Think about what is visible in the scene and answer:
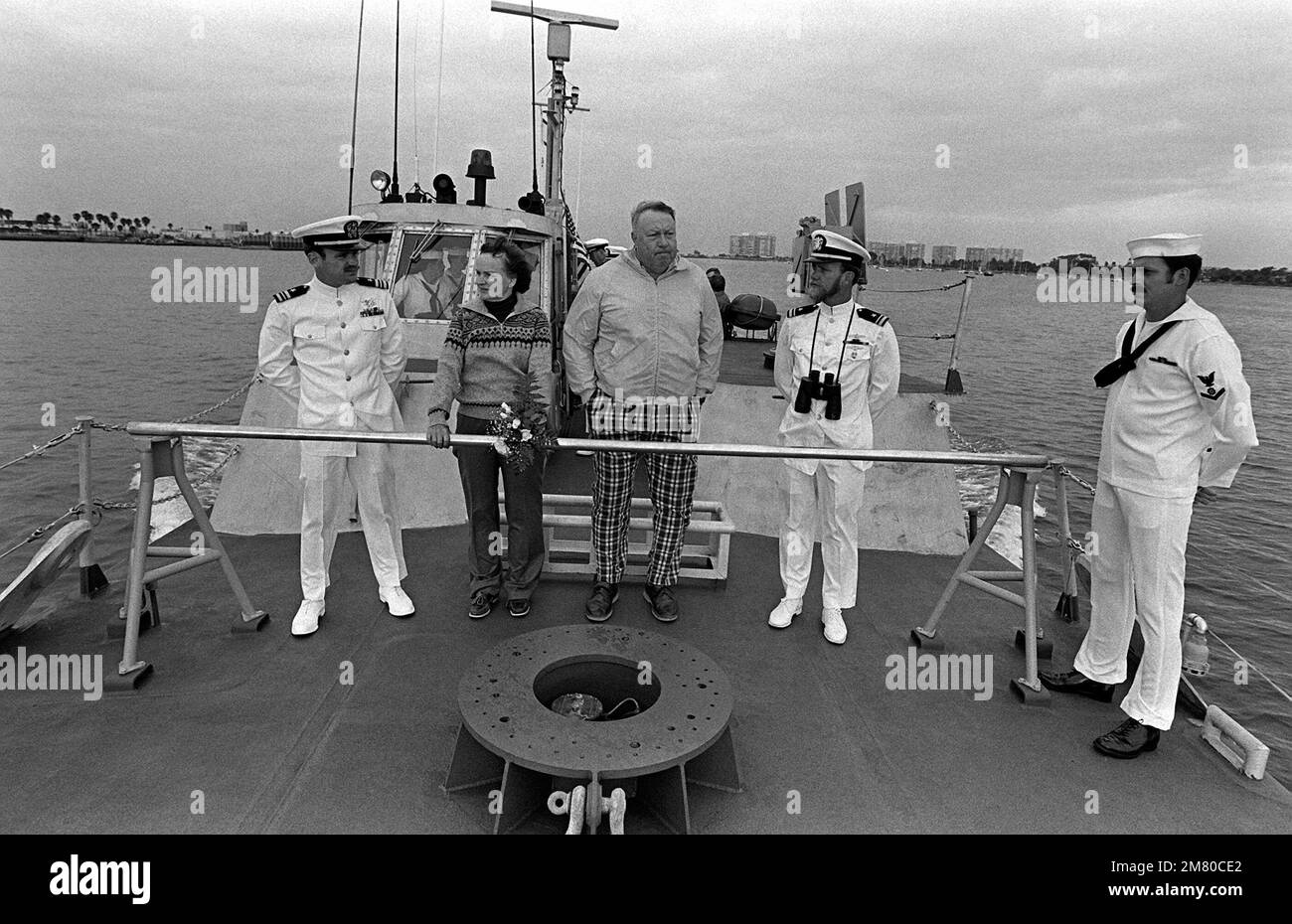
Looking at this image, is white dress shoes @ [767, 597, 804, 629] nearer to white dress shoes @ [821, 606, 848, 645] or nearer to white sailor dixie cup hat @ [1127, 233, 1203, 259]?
white dress shoes @ [821, 606, 848, 645]

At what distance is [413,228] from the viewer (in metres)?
6.93

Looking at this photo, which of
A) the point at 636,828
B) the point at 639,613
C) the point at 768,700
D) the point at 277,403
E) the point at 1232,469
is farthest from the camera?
the point at 277,403

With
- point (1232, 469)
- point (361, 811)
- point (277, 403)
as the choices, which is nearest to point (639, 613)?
point (361, 811)

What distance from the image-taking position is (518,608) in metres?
4.88

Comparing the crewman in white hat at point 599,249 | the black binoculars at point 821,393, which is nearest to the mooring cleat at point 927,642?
the black binoculars at point 821,393

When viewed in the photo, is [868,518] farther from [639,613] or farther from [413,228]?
[413,228]

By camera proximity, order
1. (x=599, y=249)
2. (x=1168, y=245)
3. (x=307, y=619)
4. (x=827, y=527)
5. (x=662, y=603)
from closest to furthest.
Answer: (x=1168, y=245) → (x=307, y=619) → (x=827, y=527) → (x=662, y=603) → (x=599, y=249)

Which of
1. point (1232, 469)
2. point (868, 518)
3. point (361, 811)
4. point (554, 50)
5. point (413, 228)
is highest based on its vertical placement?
point (554, 50)

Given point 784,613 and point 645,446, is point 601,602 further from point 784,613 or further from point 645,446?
point 645,446

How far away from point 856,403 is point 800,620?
4.49 ft

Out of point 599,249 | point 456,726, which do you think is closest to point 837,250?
point 456,726

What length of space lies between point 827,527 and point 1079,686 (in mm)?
1465

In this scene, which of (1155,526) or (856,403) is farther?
(856,403)

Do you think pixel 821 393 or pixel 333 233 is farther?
pixel 821 393
